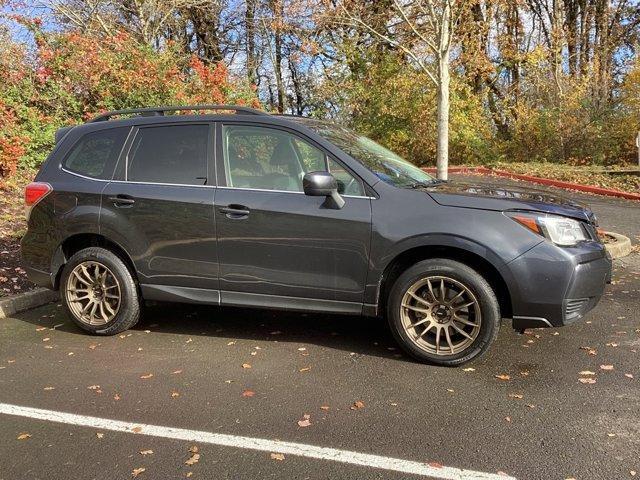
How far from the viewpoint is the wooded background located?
40.8 ft

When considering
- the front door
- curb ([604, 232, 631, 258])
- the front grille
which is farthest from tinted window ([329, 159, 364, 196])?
curb ([604, 232, 631, 258])

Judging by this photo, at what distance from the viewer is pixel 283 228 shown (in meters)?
4.29

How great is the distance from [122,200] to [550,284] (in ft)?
11.0

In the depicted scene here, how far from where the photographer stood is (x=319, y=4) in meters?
14.4

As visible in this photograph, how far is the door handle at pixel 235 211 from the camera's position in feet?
Result: 14.4

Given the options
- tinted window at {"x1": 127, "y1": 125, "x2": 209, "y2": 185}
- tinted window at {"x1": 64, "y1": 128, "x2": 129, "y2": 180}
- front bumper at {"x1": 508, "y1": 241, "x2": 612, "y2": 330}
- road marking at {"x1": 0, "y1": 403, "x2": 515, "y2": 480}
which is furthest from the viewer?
tinted window at {"x1": 64, "y1": 128, "x2": 129, "y2": 180}

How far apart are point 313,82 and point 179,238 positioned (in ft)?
75.3

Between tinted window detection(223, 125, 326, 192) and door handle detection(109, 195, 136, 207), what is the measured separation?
0.87 meters

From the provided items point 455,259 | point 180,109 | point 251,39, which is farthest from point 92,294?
point 251,39

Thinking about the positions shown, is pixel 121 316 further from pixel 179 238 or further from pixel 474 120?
pixel 474 120

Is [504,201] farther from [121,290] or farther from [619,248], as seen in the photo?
[619,248]

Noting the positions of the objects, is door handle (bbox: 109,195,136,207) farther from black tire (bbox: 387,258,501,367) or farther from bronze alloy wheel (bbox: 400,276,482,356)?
bronze alloy wheel (bbox: 400,276,482,356)

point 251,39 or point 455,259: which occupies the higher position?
point 251,39

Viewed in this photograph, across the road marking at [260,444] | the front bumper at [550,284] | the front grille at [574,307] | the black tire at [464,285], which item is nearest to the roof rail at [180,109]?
the black tire at [464,285]
